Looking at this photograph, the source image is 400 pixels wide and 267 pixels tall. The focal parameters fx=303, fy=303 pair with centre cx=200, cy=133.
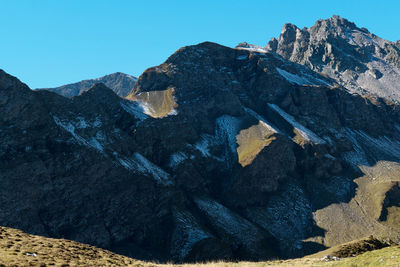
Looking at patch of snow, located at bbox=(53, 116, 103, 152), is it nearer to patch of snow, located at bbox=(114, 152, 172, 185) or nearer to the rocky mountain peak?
patch of snow, located at bbox=(114, 152, 172, 185)

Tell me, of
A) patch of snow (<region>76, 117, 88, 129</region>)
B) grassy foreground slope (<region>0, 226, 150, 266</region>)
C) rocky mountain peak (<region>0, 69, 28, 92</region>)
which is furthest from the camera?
patch of snow (<region>76, 117, 88, 129</region>)

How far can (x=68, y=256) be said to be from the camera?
1425 inches

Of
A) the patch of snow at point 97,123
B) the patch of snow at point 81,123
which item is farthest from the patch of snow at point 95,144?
the patch of snow at point 97,123

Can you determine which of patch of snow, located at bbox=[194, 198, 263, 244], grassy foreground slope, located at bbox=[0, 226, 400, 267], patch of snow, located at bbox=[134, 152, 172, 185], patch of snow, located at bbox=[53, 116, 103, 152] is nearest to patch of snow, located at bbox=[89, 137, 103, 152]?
patch of snow, located at bbox=[53, 116, 103, 152]

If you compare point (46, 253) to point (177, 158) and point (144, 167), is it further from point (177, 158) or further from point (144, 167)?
point (177, 158)

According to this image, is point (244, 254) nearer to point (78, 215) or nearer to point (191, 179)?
point (191, 179)

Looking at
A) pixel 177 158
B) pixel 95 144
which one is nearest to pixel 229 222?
pixel 177 158

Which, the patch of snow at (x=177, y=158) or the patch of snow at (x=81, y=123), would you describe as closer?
the patch of snow at (x=81, y=123)

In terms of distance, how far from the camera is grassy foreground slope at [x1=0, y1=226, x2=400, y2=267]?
2864 cm

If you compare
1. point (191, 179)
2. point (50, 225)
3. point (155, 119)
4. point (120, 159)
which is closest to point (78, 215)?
point (50, 225)

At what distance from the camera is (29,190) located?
376ft

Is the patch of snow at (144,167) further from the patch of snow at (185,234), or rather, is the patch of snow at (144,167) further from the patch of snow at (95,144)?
the patch of snow at (185,234)

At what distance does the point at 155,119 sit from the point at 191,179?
144 feet

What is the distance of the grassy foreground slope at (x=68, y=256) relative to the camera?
Answer: 28.6 metres
